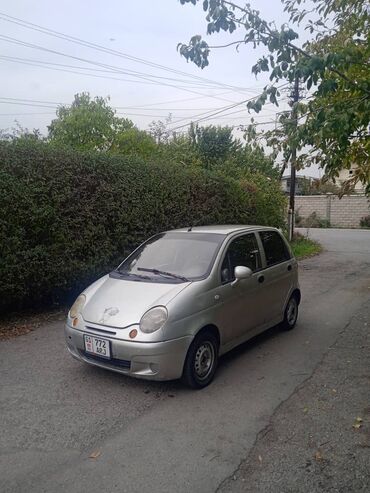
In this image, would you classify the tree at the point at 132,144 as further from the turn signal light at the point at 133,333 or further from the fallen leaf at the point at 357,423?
the fallen leaf at the point at 357,423

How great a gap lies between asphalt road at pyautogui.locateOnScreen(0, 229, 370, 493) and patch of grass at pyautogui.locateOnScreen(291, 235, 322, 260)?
10.2 metres

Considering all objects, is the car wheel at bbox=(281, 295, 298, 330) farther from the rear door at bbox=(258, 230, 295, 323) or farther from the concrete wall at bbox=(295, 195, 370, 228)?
the concrete wall at bbox=(295, 195, 370, 228)

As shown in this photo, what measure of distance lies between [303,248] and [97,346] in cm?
1432

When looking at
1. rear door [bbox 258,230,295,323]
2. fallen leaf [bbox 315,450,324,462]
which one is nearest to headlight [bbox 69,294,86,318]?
rear door [bbox 258,230,295,323]

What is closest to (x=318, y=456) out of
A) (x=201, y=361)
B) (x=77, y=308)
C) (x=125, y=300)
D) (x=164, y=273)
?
(x=201, y=361)

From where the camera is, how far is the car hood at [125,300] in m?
4.25

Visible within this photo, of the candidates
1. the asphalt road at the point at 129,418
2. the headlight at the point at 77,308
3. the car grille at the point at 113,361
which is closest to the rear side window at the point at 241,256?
the asphalt road at the point at 129,418

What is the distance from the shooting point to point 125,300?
4457 mm

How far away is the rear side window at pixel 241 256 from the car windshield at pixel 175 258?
0.18 meters

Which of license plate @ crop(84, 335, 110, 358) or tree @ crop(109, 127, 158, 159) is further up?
tree @ crop(109, 127, 158, 159)

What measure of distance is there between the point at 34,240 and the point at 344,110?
4.78 m

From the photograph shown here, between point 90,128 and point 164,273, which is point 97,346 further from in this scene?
point 90,128

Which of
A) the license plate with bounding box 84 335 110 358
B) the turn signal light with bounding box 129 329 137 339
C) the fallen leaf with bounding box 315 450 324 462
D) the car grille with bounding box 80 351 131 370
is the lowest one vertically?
the fallen leaf with bounding box 315 450 324 462

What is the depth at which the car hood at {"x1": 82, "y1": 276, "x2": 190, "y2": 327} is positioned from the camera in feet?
13.9
